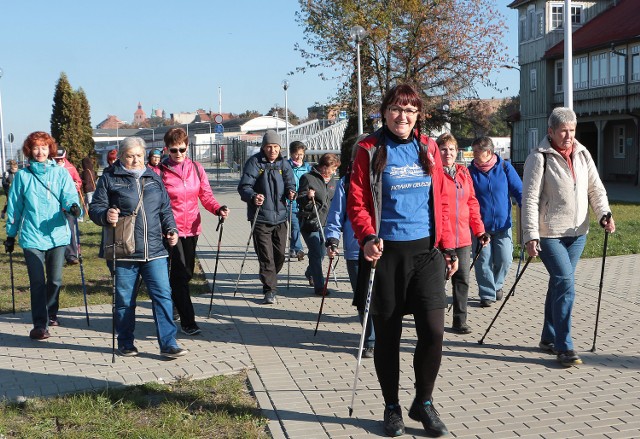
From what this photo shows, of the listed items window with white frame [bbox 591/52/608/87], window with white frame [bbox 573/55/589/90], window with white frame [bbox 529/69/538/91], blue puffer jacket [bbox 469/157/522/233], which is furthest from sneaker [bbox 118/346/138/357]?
window with white frame [bbox 529/69/538/91]

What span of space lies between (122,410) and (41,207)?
3.05 m

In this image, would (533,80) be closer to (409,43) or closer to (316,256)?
(409,43)

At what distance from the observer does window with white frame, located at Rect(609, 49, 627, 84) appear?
125 ft

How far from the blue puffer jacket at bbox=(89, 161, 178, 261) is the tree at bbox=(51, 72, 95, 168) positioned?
28768 millimetres

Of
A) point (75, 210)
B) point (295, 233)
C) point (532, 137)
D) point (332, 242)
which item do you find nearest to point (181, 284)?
point (75, 210)

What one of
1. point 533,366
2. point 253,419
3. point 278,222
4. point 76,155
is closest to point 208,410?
point 253,419

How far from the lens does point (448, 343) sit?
23.9 ft

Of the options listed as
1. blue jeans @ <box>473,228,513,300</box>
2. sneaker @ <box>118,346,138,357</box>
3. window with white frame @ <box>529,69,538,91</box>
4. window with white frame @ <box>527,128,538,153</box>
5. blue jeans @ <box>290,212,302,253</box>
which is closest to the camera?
sneaker @ <box>118,346,138,357</box>

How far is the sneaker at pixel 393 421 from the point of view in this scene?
4879mm

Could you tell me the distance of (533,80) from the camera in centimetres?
4650

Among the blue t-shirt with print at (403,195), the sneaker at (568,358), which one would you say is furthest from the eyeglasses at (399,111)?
the sneaker at (568,358)

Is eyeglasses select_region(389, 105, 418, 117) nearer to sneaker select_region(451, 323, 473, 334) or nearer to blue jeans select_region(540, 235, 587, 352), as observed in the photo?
blue jeans select_region(540, 235, 587, 352)

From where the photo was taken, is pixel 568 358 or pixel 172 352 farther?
pixel 172 352

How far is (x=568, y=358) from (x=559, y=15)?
41497 millimetres
